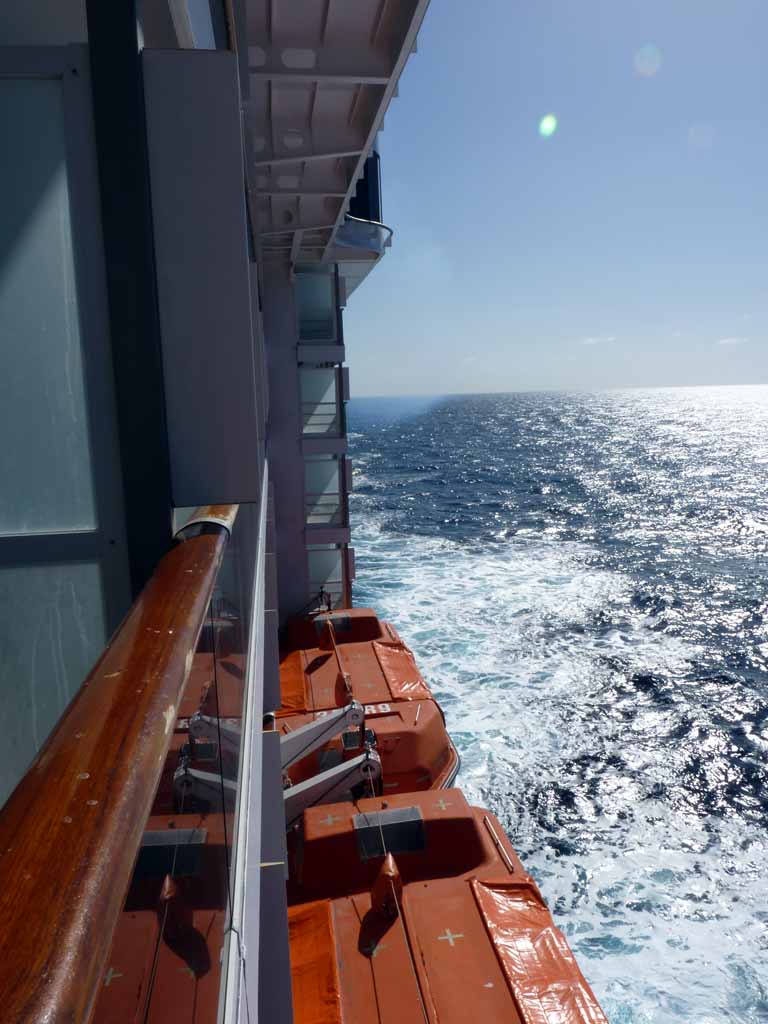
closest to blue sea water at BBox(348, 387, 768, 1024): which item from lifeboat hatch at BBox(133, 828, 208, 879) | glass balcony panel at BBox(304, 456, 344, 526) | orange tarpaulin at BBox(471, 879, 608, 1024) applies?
orange tarpaulin at BBox(471, 879, 608, 1024)

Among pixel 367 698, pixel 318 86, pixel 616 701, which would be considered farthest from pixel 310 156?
pixel 616 701

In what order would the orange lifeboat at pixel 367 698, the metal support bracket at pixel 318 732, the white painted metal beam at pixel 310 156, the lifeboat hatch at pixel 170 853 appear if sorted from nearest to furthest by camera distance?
the lifeboat hatch at pixel 170 853
the white painted metal beam at pixel 310 156
the metal support bracket at pixel 318 732
the orange lifeboat at pixel 367 698

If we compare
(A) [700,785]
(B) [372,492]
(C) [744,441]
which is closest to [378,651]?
(A) [700,785]

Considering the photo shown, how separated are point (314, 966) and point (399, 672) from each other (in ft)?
22.8

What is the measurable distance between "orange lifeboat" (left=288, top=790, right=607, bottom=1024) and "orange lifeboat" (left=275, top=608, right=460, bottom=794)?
1.76 meters

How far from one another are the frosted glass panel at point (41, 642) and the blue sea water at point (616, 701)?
32.5 ft

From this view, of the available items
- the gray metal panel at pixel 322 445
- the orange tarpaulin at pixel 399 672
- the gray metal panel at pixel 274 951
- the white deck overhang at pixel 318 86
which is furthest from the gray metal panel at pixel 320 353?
the gray metal panel at pixel 274 951

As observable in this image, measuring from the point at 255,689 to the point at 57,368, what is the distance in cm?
138

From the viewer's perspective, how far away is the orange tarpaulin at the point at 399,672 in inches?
504

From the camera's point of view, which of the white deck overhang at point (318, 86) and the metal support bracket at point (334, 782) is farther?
the metal support bracket at point (334, 782)

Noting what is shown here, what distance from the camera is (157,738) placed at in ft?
2.52

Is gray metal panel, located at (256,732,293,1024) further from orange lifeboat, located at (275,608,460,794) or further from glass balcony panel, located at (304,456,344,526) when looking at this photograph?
glass balcony panel, located at (304,456,344,526)

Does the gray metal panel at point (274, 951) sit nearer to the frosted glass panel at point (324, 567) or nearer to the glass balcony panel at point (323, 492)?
the glass balcony panel at point (323, 492)

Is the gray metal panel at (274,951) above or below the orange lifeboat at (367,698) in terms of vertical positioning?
above
